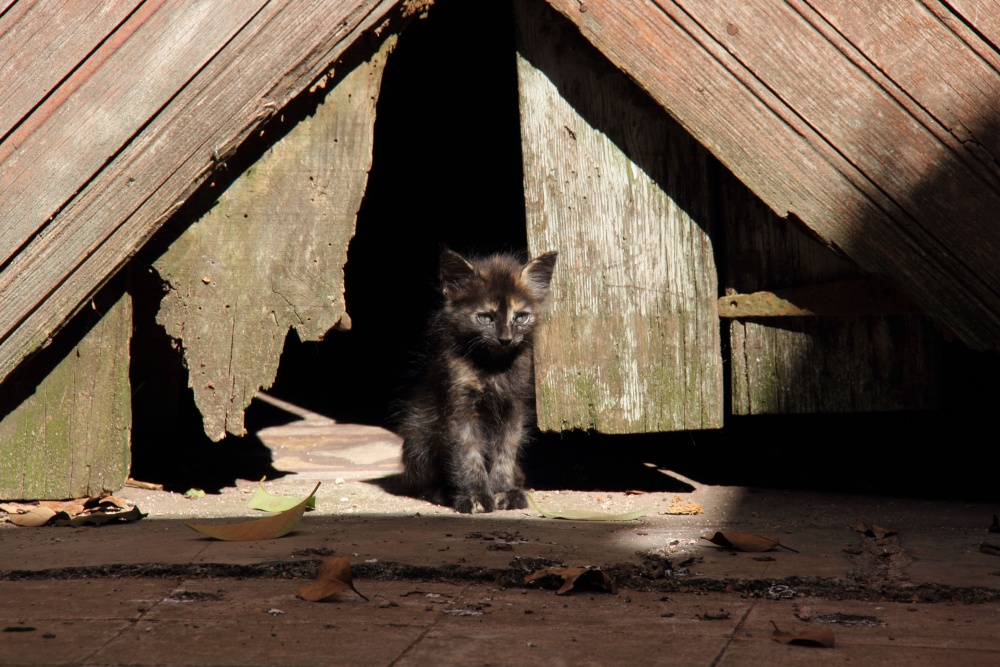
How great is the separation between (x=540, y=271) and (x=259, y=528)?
1.76 metres

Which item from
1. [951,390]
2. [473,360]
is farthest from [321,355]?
[951,390]

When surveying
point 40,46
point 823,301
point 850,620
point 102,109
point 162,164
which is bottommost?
point 850,620

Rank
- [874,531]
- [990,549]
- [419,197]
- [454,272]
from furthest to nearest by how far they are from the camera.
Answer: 1. [419,197]
2. [454,272]
3. [874,531]
4. [990,549]

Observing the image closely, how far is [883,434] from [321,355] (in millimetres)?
5144

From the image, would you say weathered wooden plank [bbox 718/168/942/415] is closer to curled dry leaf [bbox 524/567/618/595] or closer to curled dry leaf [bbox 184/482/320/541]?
curled dry leaf [bbox 524/567/618/595]

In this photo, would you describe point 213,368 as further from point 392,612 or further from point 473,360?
point 392,612

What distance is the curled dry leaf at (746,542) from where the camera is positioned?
3.45 m

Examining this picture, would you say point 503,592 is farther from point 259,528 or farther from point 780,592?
point 259,528

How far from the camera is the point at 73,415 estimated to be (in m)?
4.23

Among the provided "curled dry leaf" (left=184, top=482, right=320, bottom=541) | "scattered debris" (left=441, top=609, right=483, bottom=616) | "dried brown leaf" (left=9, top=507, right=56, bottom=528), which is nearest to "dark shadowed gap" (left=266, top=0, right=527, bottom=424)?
"dried brown leaf" (left=9, top=507, right=56, bottom=528)

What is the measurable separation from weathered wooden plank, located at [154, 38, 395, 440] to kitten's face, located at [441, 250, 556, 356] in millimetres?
856

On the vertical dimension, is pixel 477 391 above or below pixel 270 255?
below

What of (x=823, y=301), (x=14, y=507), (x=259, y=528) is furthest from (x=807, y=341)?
(x=14, y=507)

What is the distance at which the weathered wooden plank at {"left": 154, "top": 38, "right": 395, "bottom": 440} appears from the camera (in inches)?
166
